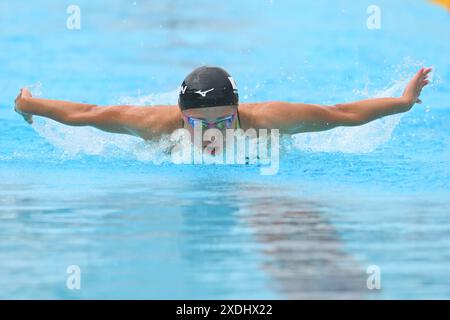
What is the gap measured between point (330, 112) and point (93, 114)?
4.89ft

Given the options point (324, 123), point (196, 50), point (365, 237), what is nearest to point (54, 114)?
point (324, 123)

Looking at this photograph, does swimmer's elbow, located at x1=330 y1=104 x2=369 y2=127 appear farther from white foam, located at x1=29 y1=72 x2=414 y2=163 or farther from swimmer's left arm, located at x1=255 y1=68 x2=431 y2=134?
white foam, located at x1=29 y1=72 x2=414 y2=163

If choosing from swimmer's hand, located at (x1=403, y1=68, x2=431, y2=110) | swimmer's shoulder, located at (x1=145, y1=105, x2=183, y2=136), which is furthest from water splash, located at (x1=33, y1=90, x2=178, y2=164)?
swimmer's hand, located at (x1=403, y1=68, x2=431, y2=110)

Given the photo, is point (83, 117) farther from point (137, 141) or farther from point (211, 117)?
point (137, 141)

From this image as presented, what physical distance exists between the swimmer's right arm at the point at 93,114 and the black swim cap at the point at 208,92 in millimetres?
364

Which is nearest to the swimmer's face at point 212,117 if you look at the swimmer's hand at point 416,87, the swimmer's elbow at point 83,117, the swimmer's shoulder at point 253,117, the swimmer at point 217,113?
the swimmer at point 217,113

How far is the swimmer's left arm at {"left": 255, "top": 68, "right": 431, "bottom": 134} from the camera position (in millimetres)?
6145

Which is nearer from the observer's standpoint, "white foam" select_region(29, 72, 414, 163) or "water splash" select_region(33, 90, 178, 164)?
"water splash" select_region(33, 90, 178, 164)

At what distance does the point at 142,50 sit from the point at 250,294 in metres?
7.81

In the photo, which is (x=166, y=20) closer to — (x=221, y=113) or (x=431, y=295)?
(x=221, y=113)

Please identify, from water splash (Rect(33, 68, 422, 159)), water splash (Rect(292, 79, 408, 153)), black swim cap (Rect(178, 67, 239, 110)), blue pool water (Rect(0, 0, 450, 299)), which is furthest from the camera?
water splash (Rect(292, 79, 408, 153))

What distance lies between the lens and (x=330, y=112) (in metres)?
6.15

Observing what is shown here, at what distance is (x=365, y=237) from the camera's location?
4.39 m

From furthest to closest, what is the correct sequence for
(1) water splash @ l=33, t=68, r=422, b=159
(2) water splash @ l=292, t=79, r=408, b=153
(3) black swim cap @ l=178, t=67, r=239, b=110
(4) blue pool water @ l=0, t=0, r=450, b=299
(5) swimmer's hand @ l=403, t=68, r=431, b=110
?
1. (2) water splash @ l=292, t=79, r=408, b=153
2. (1) water splash @ l=33, t=68, r=422, b=159
3. (5) swimmer's hand @ l=403, t=68, r=431, b=110
4. (3) black swim cap @ l=178, t=67, r=239, b=110
5. (4) blue pool water @ l=0, t=0, r=450, b=299
